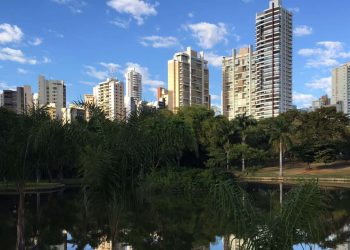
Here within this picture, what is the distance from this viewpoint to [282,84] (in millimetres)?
108562

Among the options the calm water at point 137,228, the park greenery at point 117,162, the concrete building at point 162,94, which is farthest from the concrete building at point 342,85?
the park greenery at point 117,162

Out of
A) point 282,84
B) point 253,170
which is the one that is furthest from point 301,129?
point 282,84

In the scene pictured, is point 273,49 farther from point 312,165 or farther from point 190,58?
point 312,165

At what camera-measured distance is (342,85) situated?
444ft

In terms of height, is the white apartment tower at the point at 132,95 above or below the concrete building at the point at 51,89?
below

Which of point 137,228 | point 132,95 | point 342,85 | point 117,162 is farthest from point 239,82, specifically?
point 117,162

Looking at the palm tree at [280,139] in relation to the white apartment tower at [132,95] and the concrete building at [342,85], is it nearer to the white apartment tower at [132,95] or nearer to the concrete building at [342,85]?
the white apartment tower at [132,95]

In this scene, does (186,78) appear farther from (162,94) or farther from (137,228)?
(137,228)

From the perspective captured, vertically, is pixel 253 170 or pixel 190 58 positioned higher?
pixel 190 58

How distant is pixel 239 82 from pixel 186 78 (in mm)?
19601

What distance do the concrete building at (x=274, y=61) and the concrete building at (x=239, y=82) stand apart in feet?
17.4

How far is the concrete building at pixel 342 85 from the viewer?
132875 mm

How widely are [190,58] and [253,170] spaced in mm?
64784

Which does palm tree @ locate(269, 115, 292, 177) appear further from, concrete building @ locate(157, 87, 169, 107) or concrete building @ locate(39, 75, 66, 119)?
concrete building @ locate(157, 87, 169, 107)
